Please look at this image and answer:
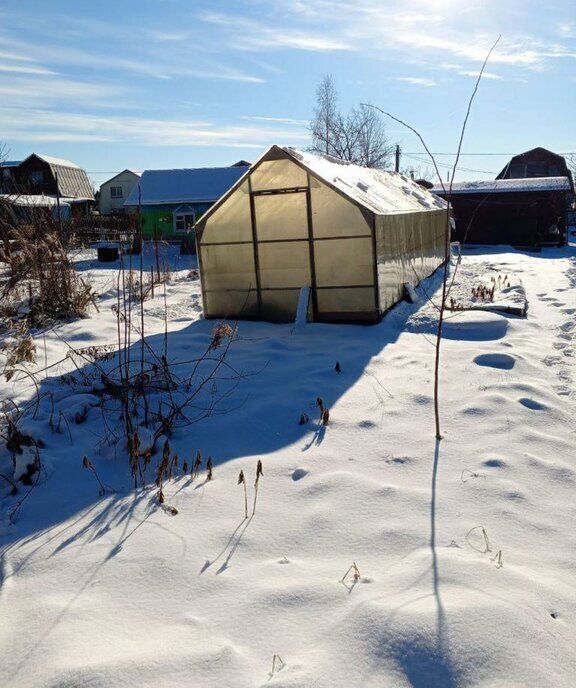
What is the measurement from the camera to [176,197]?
3022 centimetres

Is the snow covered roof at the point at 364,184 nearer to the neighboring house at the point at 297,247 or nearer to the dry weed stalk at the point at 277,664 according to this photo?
the neighboring house at the point at 297,247

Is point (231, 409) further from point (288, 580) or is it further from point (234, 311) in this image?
point (234, 311)

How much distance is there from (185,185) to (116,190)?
21.7 m

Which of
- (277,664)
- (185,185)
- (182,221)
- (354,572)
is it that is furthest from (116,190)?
(277,664)

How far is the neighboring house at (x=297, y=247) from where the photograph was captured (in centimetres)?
957

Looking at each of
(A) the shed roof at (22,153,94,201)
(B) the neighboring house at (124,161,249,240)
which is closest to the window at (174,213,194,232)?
(B) the neighboring house at (124,161,249,240)

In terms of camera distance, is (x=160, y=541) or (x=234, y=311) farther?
(x=234, y=311)

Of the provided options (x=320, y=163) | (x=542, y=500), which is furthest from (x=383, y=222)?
(x=542, y=500)

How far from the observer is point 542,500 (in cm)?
398

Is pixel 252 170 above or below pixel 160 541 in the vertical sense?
above

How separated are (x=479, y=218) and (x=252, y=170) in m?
19.1

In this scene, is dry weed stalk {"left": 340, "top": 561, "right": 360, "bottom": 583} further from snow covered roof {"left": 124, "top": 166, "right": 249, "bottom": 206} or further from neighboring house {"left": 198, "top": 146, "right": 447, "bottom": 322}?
snow covered roof {"left": 124, "top": 166, "right": 249, "bottom": 206}

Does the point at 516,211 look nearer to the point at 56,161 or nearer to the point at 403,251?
the point at 403,251

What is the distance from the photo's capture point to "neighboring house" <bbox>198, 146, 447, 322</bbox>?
31.4 feet
